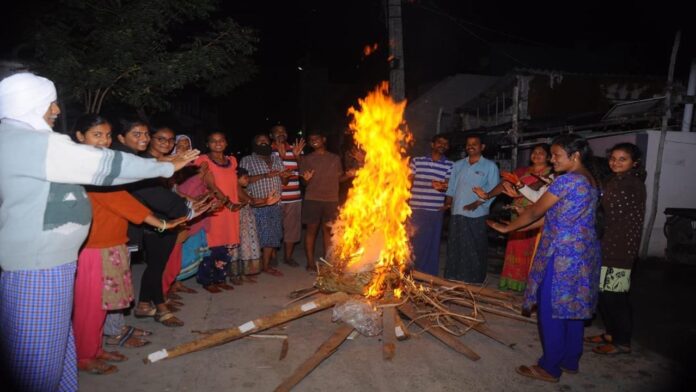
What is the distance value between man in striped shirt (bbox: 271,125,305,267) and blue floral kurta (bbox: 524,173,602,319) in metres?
4.22

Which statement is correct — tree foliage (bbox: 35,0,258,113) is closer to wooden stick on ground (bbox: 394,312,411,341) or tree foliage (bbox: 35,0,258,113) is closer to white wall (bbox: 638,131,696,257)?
wooden stick on ground (bbox: 394,312,411,341)

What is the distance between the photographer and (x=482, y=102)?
15461 mm

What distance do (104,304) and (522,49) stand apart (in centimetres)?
2138

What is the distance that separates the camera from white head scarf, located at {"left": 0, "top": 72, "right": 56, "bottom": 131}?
2430 millimetres

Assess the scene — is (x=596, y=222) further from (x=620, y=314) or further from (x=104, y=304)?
(x=104, y=304)

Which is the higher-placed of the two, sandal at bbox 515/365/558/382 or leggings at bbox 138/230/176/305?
leggings at bbox 138/230/176/305

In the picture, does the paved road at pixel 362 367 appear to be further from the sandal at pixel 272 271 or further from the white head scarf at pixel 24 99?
the white head scarf at pixel 24 99

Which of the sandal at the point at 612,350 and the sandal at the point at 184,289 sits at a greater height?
the sandal at the point at 612,350

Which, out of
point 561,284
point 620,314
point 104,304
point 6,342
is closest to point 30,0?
point 104,304

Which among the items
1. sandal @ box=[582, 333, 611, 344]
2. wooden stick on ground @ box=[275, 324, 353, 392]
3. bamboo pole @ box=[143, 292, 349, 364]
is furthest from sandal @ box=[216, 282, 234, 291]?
sandal @ box=[582, 333, 611, 344]

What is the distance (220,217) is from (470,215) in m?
3.62

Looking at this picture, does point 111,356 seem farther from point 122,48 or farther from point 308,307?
point 122,48

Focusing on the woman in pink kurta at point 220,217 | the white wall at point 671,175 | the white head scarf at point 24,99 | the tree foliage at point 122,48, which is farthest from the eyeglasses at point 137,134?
the white wall at point 671,175

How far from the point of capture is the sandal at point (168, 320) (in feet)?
15.3
